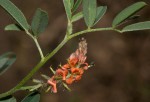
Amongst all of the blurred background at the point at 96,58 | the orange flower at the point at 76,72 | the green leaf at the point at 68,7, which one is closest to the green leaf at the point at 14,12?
the green leaf at the point at 68,7

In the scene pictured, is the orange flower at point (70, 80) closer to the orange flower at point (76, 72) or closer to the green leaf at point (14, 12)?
the orange flower at point (76, 72)

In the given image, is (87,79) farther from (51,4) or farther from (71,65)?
(71,65)

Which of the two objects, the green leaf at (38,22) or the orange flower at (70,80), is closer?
the orange flower at (70,80)

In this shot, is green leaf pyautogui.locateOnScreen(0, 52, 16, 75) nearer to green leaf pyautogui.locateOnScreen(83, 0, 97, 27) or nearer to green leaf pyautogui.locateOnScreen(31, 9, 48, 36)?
green leaf pyautogui.locateOnScreen(31, 9, 48, 36)

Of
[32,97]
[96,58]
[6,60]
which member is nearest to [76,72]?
[32,97]

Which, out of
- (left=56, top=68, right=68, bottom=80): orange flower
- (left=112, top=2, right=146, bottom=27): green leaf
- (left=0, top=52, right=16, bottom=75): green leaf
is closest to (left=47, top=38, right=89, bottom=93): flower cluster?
(left=56, top=68, right=68, bottom=80): orange flower

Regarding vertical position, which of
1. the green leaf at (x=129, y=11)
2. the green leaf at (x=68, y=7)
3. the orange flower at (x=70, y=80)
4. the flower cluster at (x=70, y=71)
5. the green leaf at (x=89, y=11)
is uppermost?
the green leaf at (x=68, y=7)
